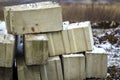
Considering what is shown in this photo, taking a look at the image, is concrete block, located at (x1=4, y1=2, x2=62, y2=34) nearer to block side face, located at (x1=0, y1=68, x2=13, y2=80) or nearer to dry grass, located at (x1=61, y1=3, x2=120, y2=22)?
block side face, located at (x1=0, y1=68, x2=13, y2=80)

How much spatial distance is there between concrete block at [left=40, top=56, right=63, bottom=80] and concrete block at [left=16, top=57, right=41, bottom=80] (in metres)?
0.12

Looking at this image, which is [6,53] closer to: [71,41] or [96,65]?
[71,41]

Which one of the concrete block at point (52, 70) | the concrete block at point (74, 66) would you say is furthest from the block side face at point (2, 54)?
the concrete block at point (74, 66)

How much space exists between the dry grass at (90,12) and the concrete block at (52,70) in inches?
170

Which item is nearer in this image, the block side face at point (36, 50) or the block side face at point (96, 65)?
the block side face at point (36, 50)

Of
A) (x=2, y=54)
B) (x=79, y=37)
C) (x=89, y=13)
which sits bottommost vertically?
(x=2, y=54)

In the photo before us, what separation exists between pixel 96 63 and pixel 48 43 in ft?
2.57

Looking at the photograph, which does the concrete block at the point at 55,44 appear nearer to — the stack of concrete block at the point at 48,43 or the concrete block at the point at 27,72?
the stack of concrete block at the point at 48,43

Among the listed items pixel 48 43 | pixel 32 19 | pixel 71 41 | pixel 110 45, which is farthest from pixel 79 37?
pixel 110 45

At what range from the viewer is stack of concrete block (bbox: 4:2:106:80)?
425 centimetres

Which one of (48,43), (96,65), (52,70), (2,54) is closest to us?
(2,54)

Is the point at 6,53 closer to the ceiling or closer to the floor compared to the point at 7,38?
closer to the floor

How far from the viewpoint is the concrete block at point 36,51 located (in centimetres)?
423

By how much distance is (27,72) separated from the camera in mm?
4457
